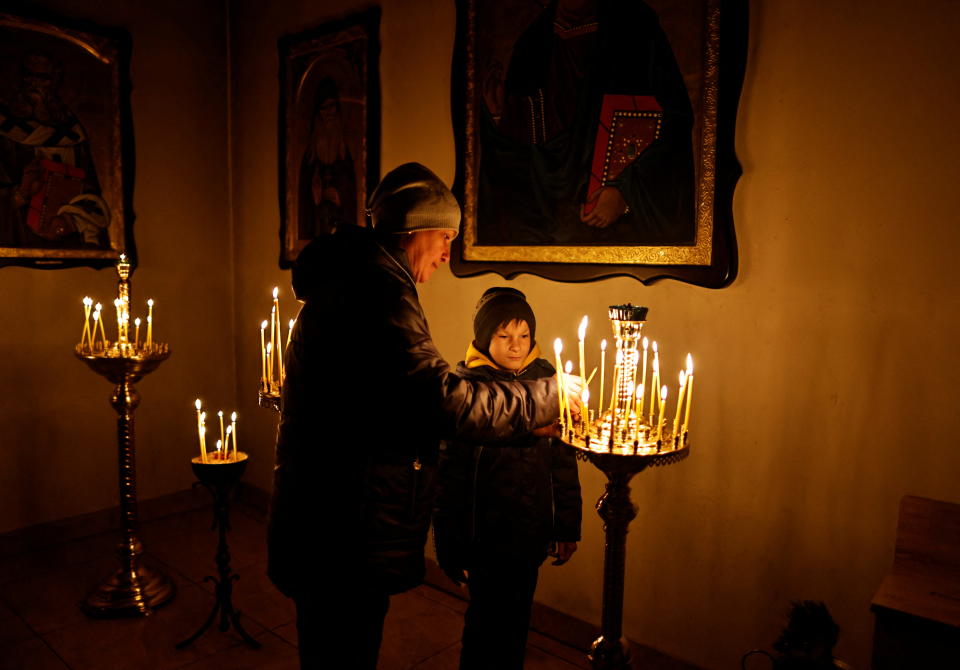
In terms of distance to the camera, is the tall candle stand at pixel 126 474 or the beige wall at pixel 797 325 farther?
the tall candle stand at pixel 126 474

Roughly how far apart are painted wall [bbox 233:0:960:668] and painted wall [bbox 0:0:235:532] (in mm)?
2985

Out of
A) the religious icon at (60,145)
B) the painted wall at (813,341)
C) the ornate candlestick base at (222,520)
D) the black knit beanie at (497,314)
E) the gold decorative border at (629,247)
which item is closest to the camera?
the painted wall at (813,341)

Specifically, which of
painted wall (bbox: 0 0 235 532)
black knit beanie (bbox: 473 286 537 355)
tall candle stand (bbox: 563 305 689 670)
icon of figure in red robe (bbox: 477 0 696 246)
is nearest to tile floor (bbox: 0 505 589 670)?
painted wall (bbox: 0 0 235 532)

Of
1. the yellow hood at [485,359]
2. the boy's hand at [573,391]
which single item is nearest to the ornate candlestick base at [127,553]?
the yellow hood at [485,359]

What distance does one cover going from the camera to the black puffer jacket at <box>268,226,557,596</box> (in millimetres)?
1738

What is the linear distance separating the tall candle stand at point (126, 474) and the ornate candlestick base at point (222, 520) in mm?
466

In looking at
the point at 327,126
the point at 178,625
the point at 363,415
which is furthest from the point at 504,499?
the point at 327,126

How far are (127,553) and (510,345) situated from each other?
2.49 meters

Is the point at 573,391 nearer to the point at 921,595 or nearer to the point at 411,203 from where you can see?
the point at 411,203

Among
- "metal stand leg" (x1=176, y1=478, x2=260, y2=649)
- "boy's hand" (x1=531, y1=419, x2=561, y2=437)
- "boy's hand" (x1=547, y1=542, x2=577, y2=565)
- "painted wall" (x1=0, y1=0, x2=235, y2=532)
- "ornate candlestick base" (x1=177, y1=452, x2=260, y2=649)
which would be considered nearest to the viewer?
"boy's hand" (x1=531, y1=419, x2=561, y2=437)

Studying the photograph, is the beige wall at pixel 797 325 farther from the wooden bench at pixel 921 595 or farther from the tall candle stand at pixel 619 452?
the tall candle stand at pixel 619 452

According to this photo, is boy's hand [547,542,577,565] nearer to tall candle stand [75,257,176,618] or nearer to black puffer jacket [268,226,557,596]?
black puffer jacket [268,226,557,596]

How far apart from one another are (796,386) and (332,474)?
1756 millimetres

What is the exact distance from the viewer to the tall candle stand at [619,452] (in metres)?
1.85
